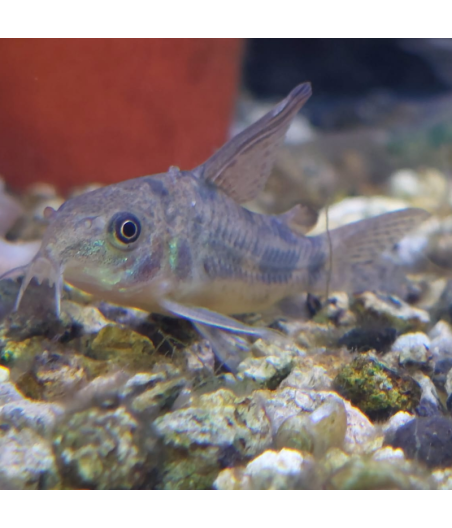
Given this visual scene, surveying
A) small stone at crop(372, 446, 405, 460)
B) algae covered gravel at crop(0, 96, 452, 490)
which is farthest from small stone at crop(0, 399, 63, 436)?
small stone at crop(372, 446, 405, 460)

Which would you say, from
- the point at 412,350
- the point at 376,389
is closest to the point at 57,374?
the point at 376,389

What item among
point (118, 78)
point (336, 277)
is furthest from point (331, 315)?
point (118, 78)

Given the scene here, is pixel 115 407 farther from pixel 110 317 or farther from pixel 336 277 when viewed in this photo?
pixel 336 277

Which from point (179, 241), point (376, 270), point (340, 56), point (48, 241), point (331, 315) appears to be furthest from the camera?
point (340, 56)

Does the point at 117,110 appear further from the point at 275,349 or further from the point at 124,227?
the point at 275,349

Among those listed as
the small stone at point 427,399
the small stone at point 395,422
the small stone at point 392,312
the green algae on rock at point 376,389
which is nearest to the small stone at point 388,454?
the small stone at point 395,422

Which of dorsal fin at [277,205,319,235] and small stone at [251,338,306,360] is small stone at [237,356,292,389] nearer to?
small stone at [251,338,306,360]

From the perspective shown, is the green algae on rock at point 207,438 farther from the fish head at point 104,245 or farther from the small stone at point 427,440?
the fish head at point 104,245
